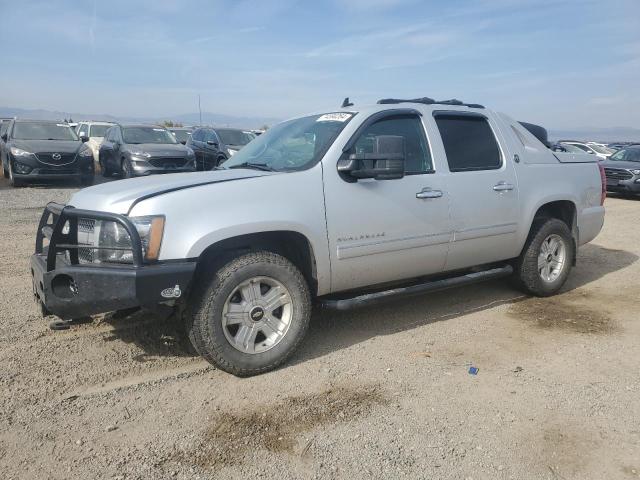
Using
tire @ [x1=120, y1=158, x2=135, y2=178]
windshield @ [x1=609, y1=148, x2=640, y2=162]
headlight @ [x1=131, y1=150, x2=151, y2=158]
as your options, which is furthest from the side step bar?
windshield @ [x1=609, y1=148, x2=640, y2=162]

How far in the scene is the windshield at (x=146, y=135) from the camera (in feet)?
48.3

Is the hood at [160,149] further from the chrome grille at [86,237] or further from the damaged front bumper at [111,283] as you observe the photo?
the damaged front bumper at [111,283]

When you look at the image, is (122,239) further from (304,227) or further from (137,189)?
(304,227)

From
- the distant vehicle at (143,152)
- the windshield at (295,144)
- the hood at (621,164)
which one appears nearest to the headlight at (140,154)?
the distant vehicle at (143,152)

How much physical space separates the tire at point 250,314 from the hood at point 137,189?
58 centimetres

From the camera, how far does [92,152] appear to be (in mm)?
14172

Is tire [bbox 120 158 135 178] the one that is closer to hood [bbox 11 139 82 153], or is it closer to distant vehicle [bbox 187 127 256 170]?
hood [bbox 11 139 82 153]

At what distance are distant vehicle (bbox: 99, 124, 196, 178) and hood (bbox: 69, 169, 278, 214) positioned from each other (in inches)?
389

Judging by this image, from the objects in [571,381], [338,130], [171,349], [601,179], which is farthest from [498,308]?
[171,349]

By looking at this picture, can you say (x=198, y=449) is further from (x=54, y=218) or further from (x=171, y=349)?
(x=54, y=218)

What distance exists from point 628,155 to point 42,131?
1725 centimetres

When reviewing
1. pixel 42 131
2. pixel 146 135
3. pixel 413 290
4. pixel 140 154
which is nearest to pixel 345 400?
pixel 413 290

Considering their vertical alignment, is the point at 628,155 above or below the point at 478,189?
above

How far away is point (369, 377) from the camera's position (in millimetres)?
3605
